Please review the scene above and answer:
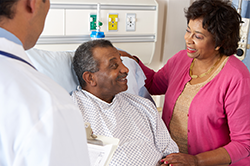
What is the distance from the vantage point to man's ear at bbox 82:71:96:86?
151cm

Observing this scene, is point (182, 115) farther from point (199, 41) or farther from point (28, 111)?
point (28, 111)

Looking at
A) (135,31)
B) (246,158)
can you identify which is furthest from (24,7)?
(135,31)

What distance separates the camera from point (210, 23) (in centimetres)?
151

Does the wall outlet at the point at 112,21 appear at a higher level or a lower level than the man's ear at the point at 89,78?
higher

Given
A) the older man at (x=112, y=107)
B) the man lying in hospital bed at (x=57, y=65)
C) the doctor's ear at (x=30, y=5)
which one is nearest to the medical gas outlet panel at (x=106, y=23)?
the man lying in hospital bed at (x=57, y=65)

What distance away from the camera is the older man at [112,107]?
1.41 metres

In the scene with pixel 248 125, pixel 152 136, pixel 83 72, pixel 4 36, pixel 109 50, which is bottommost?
pixel 152 136

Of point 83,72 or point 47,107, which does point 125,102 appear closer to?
point 83,72

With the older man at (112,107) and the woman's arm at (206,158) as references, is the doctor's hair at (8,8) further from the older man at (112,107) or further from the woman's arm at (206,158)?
the woman's arm at (206,158)

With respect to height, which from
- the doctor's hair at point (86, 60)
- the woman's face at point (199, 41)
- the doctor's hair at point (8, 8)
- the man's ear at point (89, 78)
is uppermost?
the doctor's hair at point (8, 8)

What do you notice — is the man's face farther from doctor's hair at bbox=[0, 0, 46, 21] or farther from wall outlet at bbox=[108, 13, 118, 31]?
doctor's hair at bbox=[0, 0, 46, 21]

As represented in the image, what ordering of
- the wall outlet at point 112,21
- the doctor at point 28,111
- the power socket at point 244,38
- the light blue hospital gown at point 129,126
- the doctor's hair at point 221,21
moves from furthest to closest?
the power socket at point 244,38 < the wall outlet at point 112,21 < the doctor's hair at point 221,21 < the light blue hospital gown at point 129,126 < the doctor at point 28,111

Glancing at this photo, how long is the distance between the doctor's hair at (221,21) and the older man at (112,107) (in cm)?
57

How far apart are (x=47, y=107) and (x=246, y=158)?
1.50 metres
